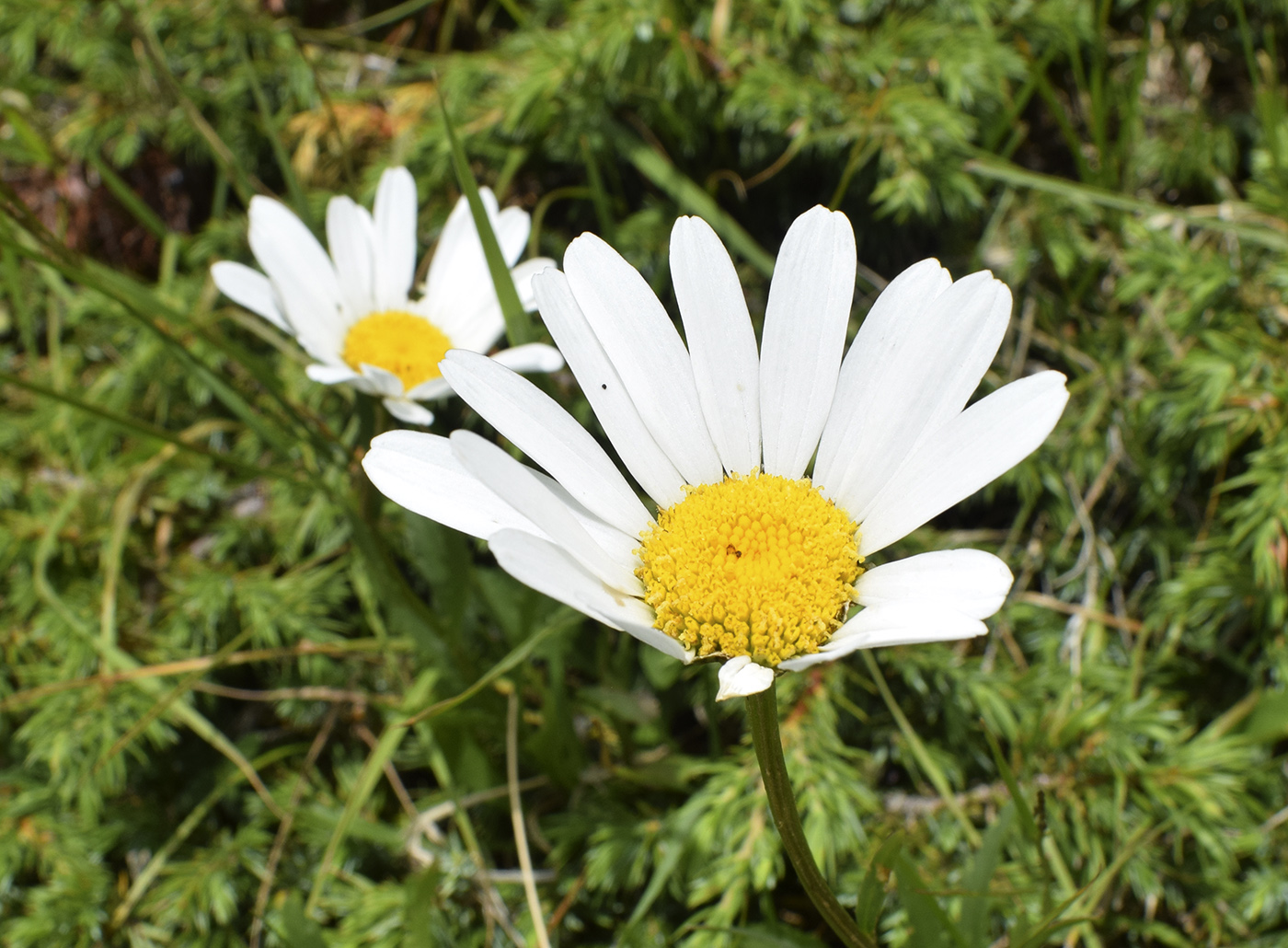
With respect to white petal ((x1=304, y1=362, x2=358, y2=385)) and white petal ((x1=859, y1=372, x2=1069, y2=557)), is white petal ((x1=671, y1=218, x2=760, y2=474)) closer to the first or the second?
white petal ((x1=859, y1=372, x2=1069, y2=557))

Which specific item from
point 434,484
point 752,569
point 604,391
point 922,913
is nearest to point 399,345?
point 604,391

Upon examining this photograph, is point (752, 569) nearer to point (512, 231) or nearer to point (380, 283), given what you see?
point (512, 231)

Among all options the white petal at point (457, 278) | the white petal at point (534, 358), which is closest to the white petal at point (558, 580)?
the white petal at point (534, 358)

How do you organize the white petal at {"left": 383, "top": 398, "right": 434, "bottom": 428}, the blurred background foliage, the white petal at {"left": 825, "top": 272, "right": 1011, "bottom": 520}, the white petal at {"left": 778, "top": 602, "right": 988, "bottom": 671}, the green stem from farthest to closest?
the blurred background foliage < the white petal at {"left": 383, "top": 398, "right": 434, "bottom": 428} < the white petal at {"left": 825, "top": 272, "right": 1011, "bottom": 520} < the green stem < the white petal at {"left": 778, "top": 602, "right": 988, "bottom": 671}

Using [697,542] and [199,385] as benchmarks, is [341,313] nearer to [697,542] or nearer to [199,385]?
[199,385]

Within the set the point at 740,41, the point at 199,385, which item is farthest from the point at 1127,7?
the point at 199,385

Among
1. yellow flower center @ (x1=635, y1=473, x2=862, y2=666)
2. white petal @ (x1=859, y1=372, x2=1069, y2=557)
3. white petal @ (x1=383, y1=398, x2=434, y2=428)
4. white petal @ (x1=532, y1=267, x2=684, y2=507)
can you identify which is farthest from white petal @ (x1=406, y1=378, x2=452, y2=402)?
white petal @ (x1=859, y1=372, x2=1069, y2=557)
